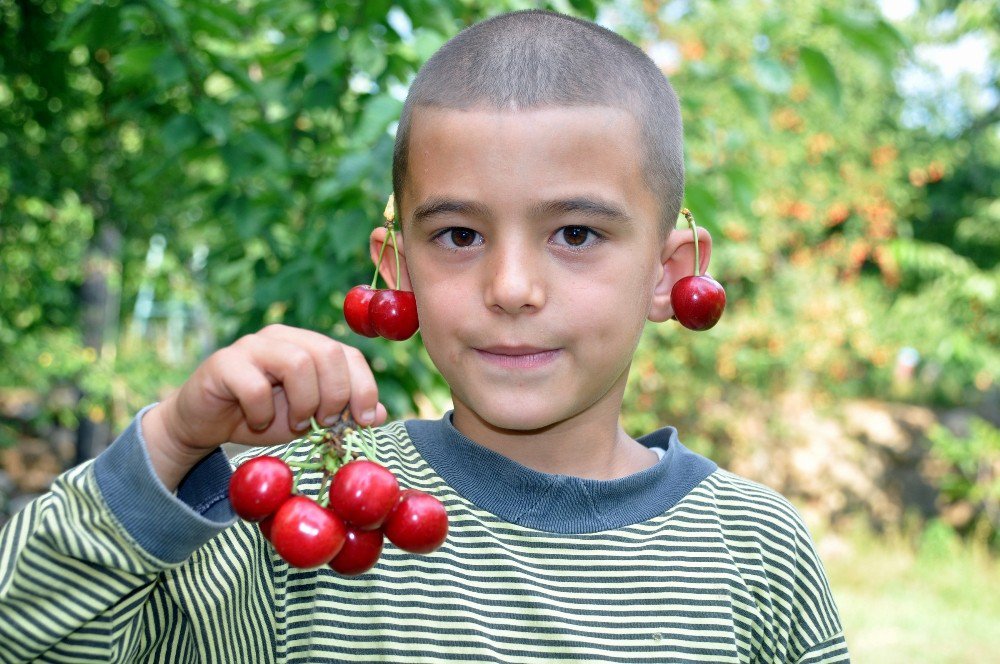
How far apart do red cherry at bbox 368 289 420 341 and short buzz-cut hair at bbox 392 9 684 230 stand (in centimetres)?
17

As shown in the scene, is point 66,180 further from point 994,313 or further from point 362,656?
point 994,313

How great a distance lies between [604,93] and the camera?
151cm

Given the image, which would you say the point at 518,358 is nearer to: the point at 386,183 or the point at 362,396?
the point at 362,396

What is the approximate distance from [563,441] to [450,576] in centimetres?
32

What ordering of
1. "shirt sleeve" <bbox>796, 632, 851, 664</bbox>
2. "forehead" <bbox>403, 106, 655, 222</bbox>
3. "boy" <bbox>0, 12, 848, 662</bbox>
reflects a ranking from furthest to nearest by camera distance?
"shirt sleeve" <bbox>796, 632, 851, 664</bbox>
"forehead" <bbox>403, 106, 655, 222</bbox>
"boy" <bbox>0, 12, 848, 662</bbox>

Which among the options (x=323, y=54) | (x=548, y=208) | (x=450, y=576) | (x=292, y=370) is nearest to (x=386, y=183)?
(x=323, y=54)

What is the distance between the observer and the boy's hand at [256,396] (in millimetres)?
1181

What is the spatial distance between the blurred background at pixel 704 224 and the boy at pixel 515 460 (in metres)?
0.85

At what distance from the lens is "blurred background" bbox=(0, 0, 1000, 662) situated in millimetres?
2605

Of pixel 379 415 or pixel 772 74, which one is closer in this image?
pixel 379 415

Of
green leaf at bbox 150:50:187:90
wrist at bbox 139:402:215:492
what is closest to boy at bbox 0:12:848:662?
wrist at bbox 139:402:215:492

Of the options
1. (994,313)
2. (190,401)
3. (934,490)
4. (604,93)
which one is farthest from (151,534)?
(934,490)

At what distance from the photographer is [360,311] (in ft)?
5.35

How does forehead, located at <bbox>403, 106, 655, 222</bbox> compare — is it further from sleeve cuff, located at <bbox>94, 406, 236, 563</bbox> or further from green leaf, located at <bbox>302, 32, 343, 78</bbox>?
green leaf, located at <bbox>302, 32, 343, 78</bbox>
